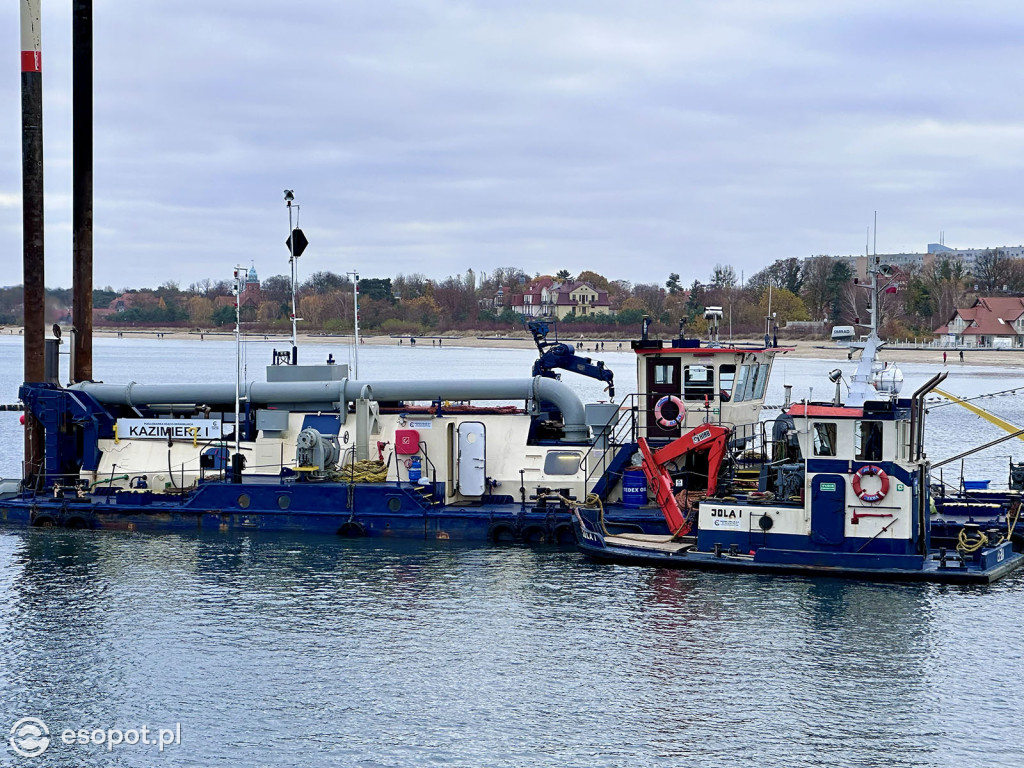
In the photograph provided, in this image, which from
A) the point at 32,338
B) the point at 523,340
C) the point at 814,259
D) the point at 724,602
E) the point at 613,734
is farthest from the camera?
the point at 523,340

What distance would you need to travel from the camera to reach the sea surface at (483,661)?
16891mm

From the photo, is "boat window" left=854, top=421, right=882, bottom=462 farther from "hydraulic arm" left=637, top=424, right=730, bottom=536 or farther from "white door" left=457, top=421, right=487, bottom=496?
"white door" left=457, top=421, right=487, bottom=496

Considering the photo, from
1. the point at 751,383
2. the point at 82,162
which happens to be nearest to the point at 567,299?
the point at 82,162

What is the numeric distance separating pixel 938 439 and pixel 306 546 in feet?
128

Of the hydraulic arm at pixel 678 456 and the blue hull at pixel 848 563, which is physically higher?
the hydraulic arm at pixel 678 456

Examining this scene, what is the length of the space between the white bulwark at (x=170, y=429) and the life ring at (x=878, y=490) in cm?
1606

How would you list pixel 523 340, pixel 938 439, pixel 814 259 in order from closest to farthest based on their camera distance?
pixel 938 439, pixel 814 259, pixel 523 340

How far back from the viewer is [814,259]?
154 meters

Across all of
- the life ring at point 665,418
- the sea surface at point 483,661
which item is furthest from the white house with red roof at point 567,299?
the sea surface at point 483,661

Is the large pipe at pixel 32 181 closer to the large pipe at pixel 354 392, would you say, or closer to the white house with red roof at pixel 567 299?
the large pipe at pixel 354 392

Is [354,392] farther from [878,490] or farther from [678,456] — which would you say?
[878,490]

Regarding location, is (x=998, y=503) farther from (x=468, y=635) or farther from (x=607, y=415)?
(x=468, y=635)

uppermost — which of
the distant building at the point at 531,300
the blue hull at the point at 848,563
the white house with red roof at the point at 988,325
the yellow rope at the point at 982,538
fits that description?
the distant building at the point at 531,300

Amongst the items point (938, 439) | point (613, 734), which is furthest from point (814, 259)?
point (613, 734)
